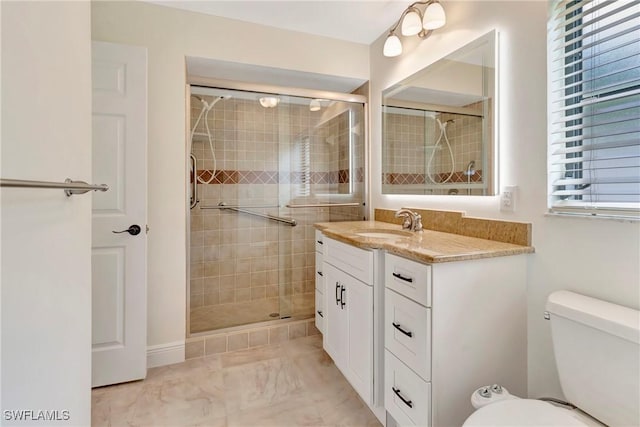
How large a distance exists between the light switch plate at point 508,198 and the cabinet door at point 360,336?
2.42ft

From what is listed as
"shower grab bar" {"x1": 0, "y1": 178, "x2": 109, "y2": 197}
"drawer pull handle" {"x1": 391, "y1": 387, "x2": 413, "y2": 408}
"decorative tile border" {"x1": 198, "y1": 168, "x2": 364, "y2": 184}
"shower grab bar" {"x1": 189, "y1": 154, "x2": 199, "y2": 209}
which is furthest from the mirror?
"shower grab bar" {"x1": 0, "y1": 178, "x2": 109, "y2": 197}

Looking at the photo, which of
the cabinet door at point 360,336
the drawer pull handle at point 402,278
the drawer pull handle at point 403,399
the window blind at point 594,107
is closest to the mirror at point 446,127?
the window blind at point 594,107

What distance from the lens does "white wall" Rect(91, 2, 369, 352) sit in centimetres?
203

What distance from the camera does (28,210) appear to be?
701mm

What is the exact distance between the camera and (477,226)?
1.65 metres

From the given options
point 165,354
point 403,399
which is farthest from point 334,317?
point 165,354

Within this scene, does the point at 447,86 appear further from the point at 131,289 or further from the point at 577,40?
the point at 131,289

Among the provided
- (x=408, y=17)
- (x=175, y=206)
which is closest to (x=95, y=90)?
(x=175, y=206)

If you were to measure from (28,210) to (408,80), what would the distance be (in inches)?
83.3

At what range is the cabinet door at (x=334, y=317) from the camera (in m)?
1.79

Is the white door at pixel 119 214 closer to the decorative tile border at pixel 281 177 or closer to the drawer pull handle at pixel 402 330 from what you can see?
the decorative tile border at pixel 281 177

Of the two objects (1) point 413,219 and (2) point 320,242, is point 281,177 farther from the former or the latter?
(1) point 413,219

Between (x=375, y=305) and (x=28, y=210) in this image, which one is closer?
(x=28, y=210)

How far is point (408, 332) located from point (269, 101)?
2.06m
